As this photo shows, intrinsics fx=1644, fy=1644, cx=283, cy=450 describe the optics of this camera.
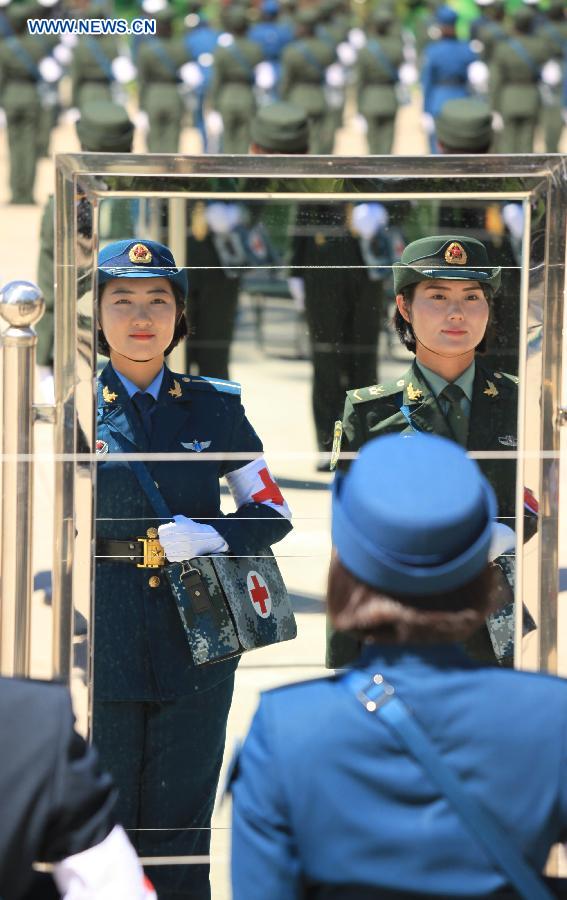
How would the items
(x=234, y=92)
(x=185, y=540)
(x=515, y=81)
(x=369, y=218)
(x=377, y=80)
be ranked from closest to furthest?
(x=185, y=540) → (x=369, y=218) → (x=234, y=92) → (x=515, y=81) → (x=377, y=80)

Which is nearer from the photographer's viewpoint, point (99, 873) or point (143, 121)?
point (99, 873)

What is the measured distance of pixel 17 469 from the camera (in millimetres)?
2367

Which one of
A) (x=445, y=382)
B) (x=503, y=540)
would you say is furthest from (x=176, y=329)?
(x=503, y=540)

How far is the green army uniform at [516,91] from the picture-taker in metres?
15.2

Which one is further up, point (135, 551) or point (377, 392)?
point (377, 392)

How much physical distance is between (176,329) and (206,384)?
0.35ft

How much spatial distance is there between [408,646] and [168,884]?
1.27 meters

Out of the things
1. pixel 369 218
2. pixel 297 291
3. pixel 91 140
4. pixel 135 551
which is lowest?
pixel 135 551

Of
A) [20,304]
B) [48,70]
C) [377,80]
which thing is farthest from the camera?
[377,80]

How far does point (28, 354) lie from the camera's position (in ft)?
7.82

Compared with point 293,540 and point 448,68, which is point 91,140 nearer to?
point 293,540

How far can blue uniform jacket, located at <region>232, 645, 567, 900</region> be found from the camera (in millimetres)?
1545

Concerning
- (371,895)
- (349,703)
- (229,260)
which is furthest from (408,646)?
(229,260)

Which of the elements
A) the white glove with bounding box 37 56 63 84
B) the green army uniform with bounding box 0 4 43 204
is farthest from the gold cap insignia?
the white glove with bounding box 37 56 63 84
